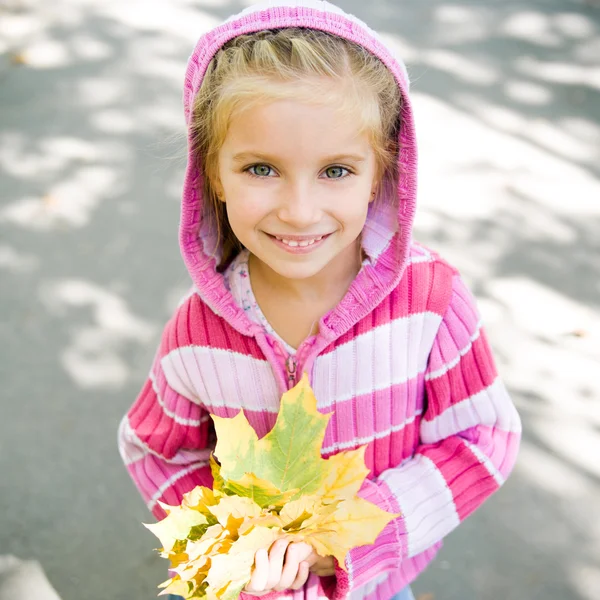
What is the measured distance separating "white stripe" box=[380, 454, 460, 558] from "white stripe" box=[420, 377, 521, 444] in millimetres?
63

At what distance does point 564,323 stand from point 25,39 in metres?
2.65

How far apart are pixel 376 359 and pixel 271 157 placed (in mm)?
402

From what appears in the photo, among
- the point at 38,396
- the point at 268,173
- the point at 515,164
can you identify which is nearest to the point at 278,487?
the point at 268,173

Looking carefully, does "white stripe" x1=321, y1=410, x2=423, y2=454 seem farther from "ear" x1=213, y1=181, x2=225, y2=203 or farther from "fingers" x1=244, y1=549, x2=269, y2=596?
"ear" x1=213, y1=181, x2=225, y2=203

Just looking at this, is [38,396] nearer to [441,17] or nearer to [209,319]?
[209,319]

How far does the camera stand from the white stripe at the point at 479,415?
1327 mm

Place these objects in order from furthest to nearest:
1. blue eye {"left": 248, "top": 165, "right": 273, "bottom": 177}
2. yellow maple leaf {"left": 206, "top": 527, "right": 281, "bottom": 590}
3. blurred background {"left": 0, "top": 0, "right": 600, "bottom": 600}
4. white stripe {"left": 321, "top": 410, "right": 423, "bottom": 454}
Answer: blurred background {"left": 0, "top": 0, "right": 600, "bottom": 600} < white stripe {"left": 321, "top": 410, "right": 423, "bottom": 454} < blue eye {"left": 248, "top": 165, "right": 273, "bottom": 177} < yellow maple leaf {"left": 206, "top": 527, "right": 281, "bottom": 590}

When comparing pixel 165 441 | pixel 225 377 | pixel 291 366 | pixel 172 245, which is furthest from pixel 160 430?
pixel 172 245

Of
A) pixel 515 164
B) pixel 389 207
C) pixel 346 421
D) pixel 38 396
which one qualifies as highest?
pixel 389 207

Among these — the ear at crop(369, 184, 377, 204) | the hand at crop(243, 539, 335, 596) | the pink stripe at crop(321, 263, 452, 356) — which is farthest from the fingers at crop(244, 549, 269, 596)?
the ear at crop(369, 184, 377, 204)

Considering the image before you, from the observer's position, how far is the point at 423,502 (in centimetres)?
133

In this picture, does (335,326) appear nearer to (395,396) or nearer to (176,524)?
(395,396)

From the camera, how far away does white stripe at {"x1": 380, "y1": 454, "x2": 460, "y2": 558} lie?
132 cm

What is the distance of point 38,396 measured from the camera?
93.0 inches
